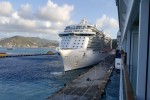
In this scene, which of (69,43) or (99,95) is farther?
(69,43)

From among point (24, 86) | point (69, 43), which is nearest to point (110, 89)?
point (24, 86)

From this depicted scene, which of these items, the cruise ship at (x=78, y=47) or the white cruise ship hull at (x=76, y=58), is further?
the cruise ship at (x=78, y=47)

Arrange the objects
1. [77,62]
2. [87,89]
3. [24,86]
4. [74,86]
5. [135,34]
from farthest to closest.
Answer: [77,62] → [24,86] → [74,86] → [87,89] → [135,34]

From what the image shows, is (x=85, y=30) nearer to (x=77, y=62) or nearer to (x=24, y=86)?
(x=77, y=62)

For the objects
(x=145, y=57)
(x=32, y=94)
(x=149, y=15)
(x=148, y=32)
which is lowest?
(x=32, y=94)

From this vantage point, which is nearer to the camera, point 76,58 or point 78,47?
point 76,58

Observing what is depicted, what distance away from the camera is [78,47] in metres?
53.3

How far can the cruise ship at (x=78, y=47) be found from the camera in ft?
162

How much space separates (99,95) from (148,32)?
19.7 meters

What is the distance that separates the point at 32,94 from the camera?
2844 centimetres

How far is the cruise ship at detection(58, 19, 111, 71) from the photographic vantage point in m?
49.3

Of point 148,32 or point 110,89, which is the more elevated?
point 148,32

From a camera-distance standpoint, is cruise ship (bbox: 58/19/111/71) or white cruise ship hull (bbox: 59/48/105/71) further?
cruise ship (bbox: 58/19/111/71)

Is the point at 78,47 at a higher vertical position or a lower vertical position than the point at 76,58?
higher
